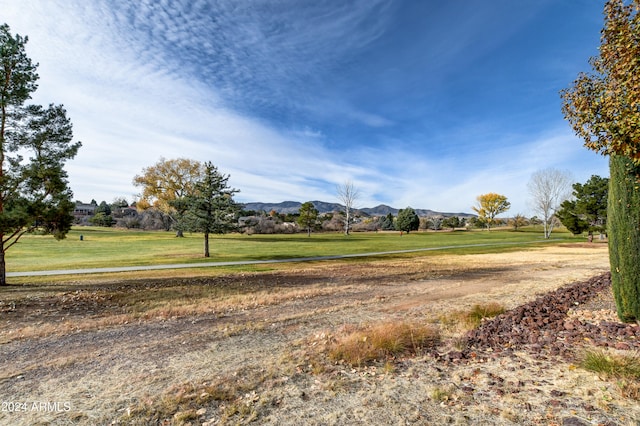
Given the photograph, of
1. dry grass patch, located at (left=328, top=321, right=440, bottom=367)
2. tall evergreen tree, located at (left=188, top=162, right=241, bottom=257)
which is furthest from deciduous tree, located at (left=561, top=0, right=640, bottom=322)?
tall evergreen tree, located at (left=188, top=162, right=241, bottom=257)

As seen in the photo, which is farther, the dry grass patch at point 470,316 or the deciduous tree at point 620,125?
the dry grass patch at point 470,316

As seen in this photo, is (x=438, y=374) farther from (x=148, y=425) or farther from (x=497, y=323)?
(x=148, y=425)

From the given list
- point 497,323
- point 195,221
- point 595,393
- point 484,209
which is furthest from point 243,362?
point 484,209

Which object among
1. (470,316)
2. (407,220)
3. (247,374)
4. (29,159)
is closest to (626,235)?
(470,316)

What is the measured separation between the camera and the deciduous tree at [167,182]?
1716 inches

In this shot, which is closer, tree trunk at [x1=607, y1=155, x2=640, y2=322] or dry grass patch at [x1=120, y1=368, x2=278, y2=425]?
dry grass patch at [x1=120, y1=368, x2=278, y2=425]

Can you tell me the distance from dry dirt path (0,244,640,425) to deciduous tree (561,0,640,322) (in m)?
2.82

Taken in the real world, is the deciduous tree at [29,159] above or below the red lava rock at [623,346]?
above

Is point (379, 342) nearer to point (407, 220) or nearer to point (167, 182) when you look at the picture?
point (167, 182)

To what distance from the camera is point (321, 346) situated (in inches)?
216

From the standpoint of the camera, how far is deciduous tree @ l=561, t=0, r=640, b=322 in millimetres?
4207

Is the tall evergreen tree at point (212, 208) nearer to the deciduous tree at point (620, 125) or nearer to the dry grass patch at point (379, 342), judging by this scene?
the dry grass patch at point (379, 342)

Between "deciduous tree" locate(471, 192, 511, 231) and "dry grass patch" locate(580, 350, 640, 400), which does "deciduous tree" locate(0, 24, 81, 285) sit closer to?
"dry grass patch" locate(580, 350, 640, 400)

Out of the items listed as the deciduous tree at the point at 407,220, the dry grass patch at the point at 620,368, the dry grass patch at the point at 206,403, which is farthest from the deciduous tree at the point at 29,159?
the deciduous tree at the point at 407,220
